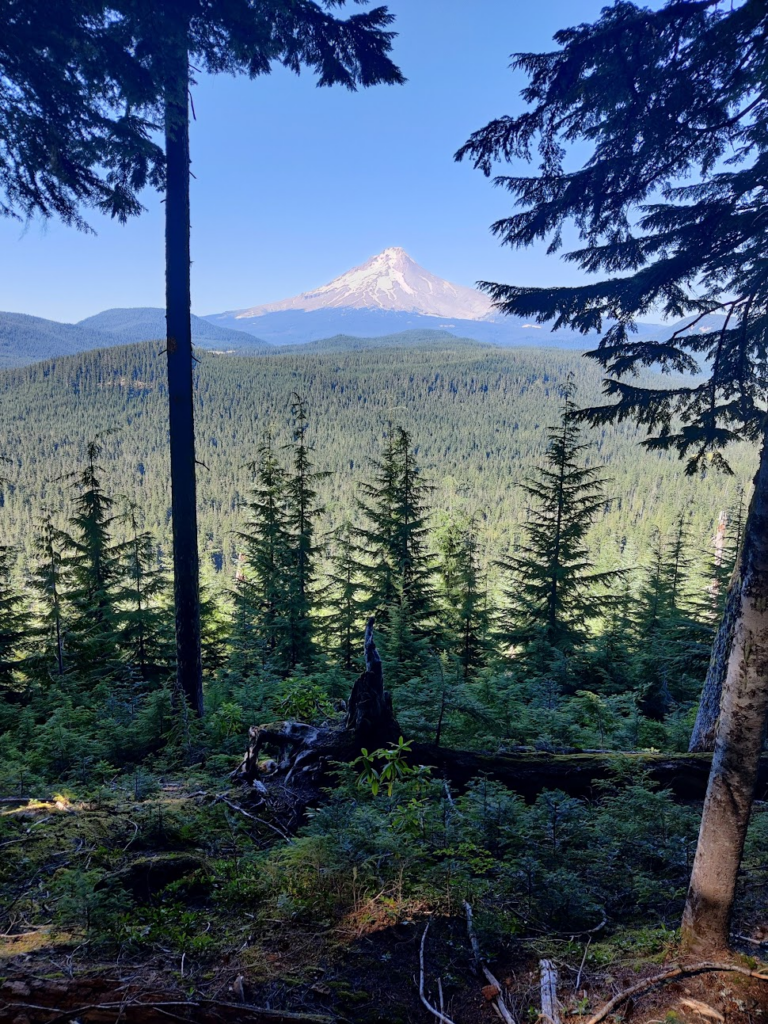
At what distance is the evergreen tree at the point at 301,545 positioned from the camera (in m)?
14.3

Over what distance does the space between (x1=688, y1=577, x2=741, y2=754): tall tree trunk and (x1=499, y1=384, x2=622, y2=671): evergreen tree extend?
7.03m

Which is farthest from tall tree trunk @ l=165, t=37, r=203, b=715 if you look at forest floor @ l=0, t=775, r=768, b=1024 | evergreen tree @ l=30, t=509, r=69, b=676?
evergreen tree @ l=30, t=509, r=69, b=676

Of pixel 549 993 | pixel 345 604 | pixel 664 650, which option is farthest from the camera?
pixel 345 604

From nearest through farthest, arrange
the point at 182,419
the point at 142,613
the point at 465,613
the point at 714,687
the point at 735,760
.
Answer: the point at 735,760 → the point at 714,687 → the point at 182,419 → the point at 142,613 → the point at 465,613

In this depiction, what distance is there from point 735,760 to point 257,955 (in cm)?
263

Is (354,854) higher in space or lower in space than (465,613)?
higher

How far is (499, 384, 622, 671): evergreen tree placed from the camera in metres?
13.1

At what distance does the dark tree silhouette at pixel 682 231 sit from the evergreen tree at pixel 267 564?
9.63m

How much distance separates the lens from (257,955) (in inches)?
104

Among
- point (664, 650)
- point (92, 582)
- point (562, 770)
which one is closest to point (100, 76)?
point (562, 770)

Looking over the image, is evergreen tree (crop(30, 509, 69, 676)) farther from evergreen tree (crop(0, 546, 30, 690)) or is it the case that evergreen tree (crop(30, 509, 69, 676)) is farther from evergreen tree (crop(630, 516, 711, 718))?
evergreen tree (crop(630, 516, 711, 718))

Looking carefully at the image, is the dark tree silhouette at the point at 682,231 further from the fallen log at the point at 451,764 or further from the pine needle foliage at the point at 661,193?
the fallen log at the point at 451,764

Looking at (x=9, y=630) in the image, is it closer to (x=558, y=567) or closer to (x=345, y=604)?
(x=345, y=604)

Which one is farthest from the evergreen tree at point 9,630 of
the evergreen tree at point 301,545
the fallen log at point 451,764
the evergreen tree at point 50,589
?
the fallen log at point 451,764
